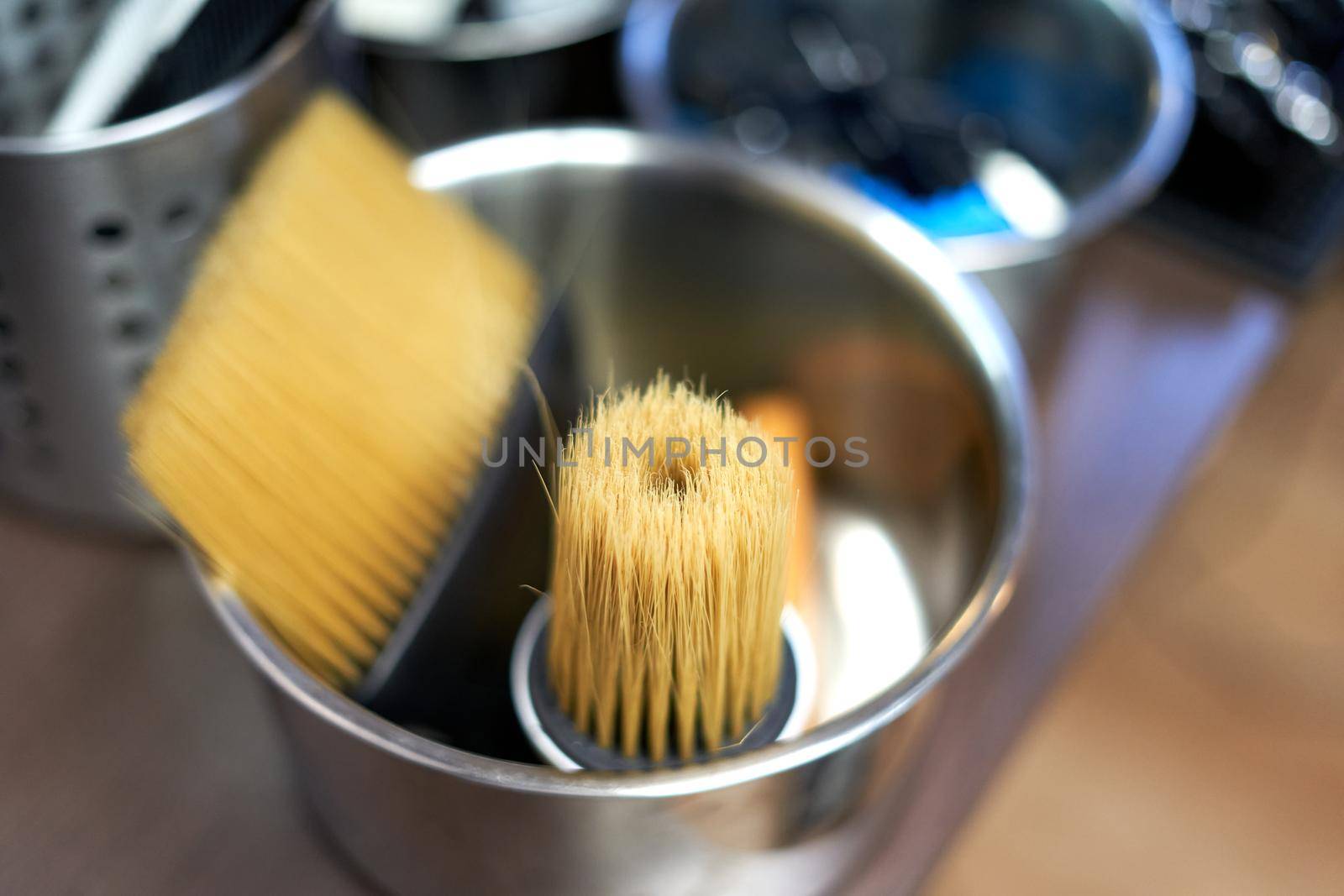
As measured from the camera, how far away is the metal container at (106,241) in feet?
1.01

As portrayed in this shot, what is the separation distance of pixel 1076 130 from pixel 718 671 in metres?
0.34

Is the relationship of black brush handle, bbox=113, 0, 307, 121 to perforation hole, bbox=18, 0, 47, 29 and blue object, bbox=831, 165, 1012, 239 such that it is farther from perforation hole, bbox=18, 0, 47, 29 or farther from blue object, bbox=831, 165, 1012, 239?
blue object, bbox=831, 165, 1012, 239

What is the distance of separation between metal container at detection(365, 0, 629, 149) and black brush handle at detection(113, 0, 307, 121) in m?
0.11

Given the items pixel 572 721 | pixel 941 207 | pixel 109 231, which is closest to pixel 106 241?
pixel 109 231

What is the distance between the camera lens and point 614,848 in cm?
26

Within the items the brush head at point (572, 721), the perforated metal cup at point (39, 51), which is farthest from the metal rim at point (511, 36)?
the brush head at point (572, 721)

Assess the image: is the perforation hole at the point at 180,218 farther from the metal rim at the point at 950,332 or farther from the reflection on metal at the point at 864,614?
the reflection on metal at the point at 864,614

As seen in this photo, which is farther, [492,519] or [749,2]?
[749,2]

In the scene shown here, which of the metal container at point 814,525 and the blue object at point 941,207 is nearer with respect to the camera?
the metal container at point 814,525

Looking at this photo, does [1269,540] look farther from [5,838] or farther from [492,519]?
[5,838]

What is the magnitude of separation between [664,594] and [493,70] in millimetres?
273

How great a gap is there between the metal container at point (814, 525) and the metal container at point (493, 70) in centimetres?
8

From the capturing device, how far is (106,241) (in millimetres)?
327

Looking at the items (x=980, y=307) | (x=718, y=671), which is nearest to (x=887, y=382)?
(x=980, y=307)
